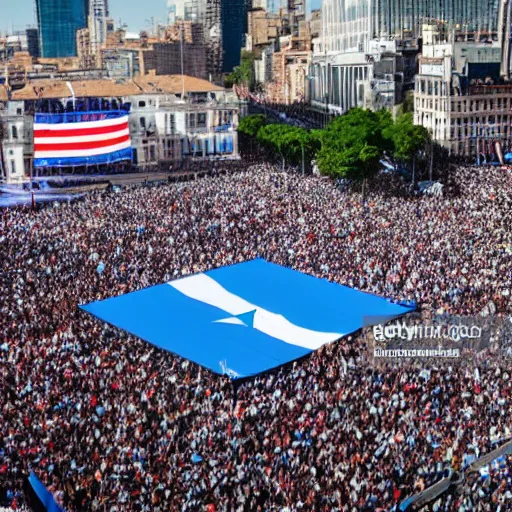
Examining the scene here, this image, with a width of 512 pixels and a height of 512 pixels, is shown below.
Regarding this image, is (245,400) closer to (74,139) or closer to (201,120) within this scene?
(74,139)

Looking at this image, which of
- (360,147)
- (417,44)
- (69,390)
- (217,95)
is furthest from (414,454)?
(417,44)

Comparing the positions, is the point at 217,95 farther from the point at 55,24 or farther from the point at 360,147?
the point at 55,24

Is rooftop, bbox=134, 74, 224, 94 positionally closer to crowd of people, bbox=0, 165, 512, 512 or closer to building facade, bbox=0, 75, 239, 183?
building facade, bbox=0, 75, 239, 183

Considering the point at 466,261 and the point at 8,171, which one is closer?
the point at 466,261

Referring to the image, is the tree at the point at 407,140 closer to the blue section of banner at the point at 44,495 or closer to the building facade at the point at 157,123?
the building facade at the point at 157,123

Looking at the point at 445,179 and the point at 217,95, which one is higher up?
the point at 217,95

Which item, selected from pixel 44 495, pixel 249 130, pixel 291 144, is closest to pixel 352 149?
pixel 291 144

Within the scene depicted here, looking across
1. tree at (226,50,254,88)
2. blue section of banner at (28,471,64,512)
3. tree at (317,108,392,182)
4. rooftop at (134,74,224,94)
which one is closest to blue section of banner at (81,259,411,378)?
blue section of banner at (28,471,64,512)
